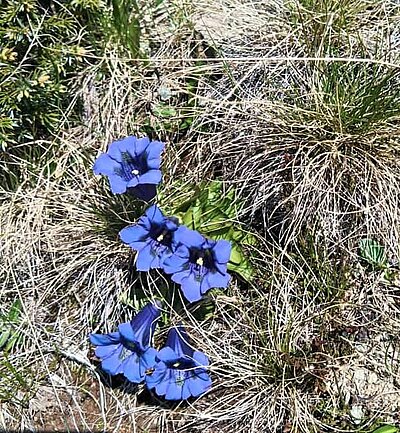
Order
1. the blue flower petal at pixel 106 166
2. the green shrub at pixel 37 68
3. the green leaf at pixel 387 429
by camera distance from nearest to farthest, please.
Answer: the green leaf at pixel 387 429, the blue flower petal at pixel 106 166, the green shrub at pixel 37 68

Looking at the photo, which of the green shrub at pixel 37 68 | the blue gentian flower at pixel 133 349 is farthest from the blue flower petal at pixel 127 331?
the green shrub at pixel 37 68

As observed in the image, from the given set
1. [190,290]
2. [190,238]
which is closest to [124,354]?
[190,290]

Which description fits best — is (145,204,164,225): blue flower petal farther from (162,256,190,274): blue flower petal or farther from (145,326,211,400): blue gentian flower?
(145,326,211,400): blue gentian flower

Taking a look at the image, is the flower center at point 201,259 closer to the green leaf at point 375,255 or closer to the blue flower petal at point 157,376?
the blue flower petal at point 157,376

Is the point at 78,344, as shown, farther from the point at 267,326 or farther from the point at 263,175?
the point at 263,175

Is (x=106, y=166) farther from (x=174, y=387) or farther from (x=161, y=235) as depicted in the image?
(x=174, y=387)

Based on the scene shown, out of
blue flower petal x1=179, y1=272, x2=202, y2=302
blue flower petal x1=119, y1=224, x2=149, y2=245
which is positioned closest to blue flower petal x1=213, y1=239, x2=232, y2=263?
blue flower petal x1=179, y1=272, x2=202, y2=302
